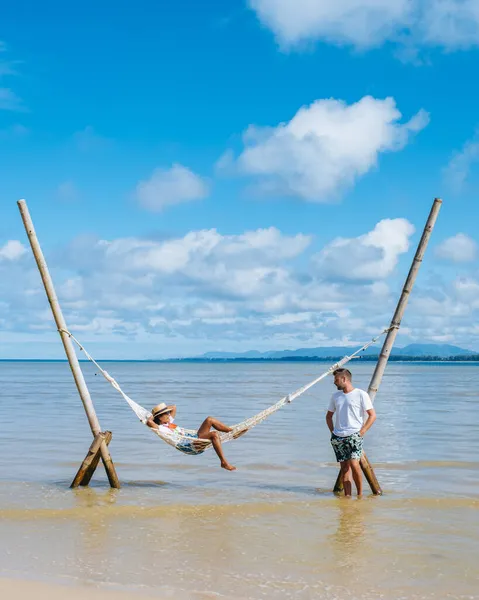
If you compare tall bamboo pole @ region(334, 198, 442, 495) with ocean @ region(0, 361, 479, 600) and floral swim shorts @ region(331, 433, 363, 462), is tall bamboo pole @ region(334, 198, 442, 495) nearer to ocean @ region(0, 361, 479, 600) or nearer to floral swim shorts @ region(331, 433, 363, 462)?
floral swim shorts @ region(331, 433, 363, 462)

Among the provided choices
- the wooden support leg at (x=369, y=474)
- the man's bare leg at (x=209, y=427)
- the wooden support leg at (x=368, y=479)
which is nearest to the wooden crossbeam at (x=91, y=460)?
the man's bare leg at (x=209, y=427)

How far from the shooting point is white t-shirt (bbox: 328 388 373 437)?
786cm

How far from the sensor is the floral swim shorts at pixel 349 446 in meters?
7.88

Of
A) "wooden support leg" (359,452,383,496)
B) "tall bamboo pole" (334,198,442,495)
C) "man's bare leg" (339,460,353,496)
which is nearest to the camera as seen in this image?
"man's bare leg" (339,460,353,496)

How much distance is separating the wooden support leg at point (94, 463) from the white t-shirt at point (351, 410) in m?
2.78

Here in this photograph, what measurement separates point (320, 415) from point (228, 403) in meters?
6.15

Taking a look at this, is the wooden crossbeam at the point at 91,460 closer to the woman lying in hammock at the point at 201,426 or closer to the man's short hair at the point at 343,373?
the woman lying in hammock at the point at 201,426

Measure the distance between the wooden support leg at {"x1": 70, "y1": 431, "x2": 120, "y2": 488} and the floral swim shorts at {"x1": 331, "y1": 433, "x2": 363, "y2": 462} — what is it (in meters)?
2.72

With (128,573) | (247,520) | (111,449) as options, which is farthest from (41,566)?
(111,449)

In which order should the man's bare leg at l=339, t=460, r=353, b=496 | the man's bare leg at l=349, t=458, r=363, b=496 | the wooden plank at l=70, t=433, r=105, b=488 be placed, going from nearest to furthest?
the man's bare leg at l=349, t=458, r=363, b=496 → the man's bare leg at l=339, t=460, r=353, b=496 → the wooden plank at l=70, t=433, r=105, b=488

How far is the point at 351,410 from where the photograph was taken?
7.86 m

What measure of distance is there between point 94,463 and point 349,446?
309cm

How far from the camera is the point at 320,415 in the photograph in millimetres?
21031

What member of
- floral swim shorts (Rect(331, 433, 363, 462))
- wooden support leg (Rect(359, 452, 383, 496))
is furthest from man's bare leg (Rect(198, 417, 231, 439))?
wooden support leg (Rect(359, 452, 383, 496))
